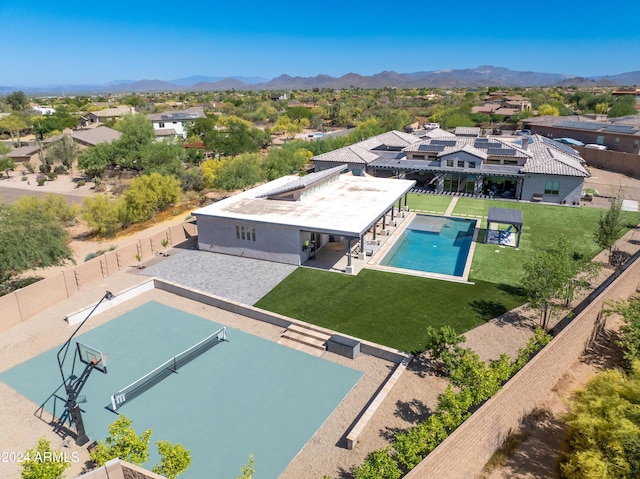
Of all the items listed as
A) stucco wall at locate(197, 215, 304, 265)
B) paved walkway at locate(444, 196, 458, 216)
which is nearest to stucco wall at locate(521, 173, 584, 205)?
paved walkway at locate(444, 196, 458, 216)

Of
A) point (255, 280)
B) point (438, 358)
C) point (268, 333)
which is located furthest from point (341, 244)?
point (438, 358)

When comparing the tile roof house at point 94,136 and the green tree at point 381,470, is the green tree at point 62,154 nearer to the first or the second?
the tile roof house at point 94,136

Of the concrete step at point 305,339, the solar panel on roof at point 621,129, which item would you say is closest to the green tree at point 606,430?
the concrete step at point 305,339

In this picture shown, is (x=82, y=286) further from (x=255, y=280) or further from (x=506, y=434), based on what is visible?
(x=506, y=434)

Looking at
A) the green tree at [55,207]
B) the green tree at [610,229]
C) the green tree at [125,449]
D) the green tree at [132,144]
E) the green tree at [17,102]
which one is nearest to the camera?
the green tree at [125,449]

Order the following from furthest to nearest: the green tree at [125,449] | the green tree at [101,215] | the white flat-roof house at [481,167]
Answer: the white flat-roof house at [481,167] < the green tree at [101,215] < the green tree at [125,449]

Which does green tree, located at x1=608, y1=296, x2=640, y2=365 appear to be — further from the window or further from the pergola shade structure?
the window

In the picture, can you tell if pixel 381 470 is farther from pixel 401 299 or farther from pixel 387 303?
pixel 401 299
